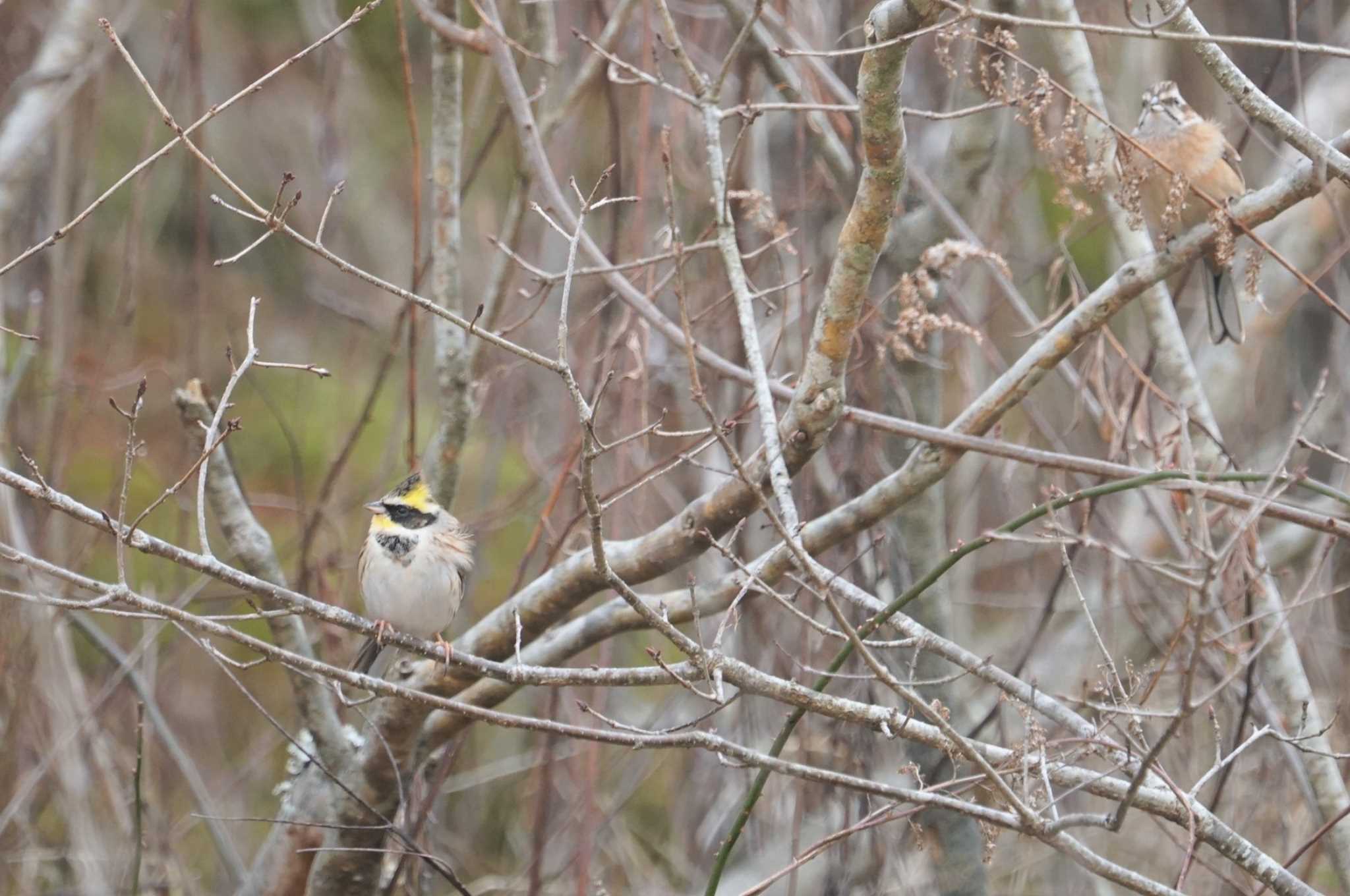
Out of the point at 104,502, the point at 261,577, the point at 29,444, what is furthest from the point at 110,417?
the point at 261,577

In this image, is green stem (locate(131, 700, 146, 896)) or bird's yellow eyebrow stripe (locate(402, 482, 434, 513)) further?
bird's yellow eyebrow stripe (locate(402, 482, 434, 513))

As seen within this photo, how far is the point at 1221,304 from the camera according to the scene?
4863mm

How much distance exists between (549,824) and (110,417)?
3654mm

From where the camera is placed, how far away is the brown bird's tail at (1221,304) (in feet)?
15.8

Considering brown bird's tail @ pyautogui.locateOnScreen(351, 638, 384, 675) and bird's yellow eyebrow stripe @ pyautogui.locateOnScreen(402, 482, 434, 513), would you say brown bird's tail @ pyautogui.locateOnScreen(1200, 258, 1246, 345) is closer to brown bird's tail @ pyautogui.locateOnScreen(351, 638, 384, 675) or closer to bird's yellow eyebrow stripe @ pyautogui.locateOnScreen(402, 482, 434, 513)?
bird's yellow eyebrow stripe @ pyautogui.locateOnScreen(402, 482, 434, 513)

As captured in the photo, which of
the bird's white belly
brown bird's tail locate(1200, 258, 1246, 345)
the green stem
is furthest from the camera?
brown bird's tail locate(1200, 258, 1246, 345)

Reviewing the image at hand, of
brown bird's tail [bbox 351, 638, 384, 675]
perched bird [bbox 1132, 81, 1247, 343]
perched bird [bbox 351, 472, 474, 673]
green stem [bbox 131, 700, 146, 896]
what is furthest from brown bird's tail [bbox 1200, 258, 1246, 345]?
green stem [bbox 131, 700, 146, 896]

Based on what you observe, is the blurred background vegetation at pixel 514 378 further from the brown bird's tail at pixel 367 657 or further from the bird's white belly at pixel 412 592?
the brown bird's tail at pixel 367 657

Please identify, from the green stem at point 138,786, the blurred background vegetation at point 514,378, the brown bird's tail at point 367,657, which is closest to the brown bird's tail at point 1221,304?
the blurred background vegetation at point 514,378

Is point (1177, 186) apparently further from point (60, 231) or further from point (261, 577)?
point (261, 577)

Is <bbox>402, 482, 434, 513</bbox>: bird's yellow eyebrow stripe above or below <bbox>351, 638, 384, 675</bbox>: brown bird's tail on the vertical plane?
above

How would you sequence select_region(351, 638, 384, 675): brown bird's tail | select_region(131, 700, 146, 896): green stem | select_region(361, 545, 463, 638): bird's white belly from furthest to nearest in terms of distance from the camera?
1. select_region(361, 545, 463, 638): bird's white belly
2. select_region(351, 638, 384, 675): brown bird's tail
3. select_region(131, 700, 146, 896): green stem

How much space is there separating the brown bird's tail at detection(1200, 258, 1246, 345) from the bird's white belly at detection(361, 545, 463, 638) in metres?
3.01

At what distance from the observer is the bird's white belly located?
14.0 ft
